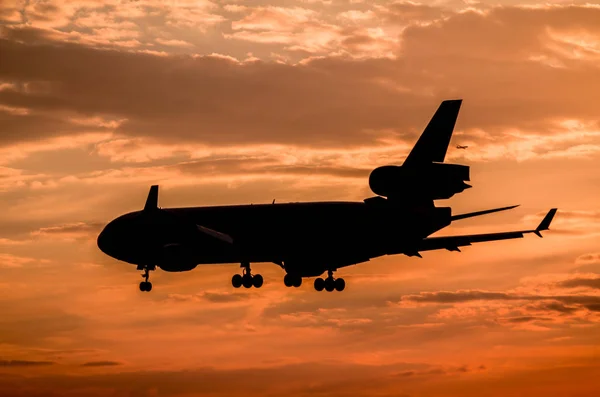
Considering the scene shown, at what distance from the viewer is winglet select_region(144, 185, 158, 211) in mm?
78562

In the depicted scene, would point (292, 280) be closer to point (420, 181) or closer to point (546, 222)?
point (420, 181)

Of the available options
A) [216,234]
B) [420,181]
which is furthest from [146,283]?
[420,181]

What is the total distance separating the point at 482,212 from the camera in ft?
229

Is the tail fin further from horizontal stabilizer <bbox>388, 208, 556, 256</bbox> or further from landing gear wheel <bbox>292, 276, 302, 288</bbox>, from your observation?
landing gear wheel <bbox>292, 276, 302, 288</bbox>

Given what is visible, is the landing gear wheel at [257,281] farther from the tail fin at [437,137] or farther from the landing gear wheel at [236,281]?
the tail fin at [437,137]

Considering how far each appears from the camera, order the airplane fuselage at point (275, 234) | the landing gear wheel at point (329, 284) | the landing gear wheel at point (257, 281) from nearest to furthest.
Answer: the airplane fuselage at point (275, 234) → the landing gear wheel at point (329, 284) → the landing gear wheel at point (257, 281)

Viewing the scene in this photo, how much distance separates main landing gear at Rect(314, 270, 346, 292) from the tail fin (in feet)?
43.7

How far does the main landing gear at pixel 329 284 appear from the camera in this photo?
274 feet

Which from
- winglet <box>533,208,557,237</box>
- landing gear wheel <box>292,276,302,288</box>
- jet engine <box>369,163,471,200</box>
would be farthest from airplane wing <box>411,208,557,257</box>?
landing gear wheel <box>292,276,302,288</box>

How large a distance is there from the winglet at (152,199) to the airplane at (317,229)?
10 cm

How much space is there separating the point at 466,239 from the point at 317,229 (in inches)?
509

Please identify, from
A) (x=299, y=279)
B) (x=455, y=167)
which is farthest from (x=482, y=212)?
(x=299, y=279)

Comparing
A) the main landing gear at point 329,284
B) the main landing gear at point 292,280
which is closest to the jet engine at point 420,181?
the main landing gear at point 329,284

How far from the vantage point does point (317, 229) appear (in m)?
81.1
